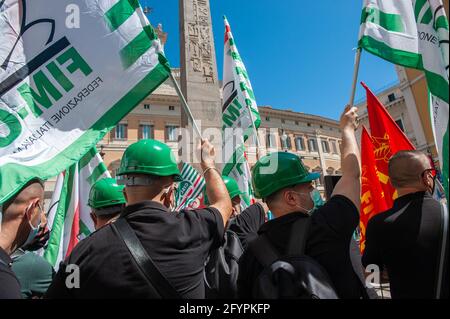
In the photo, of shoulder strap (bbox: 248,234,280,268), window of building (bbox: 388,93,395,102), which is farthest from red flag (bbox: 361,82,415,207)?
window of building (bbox: 388,93,395,102)

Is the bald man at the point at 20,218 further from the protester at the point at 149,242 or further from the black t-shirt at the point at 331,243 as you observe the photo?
the black t-shirt at the point at 331,243

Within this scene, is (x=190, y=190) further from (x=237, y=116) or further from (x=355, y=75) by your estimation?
(x=355, y=75)

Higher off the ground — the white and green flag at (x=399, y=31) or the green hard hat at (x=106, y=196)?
the white and green flag at (x=399, y=31)

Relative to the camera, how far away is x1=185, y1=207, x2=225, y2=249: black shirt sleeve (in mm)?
1440

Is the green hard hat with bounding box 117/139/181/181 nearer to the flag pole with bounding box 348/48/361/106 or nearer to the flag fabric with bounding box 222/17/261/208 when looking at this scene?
the flag pole with bounding box 348/48/361/106

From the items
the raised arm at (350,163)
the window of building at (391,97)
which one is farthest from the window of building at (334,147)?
the raised arm at (350,163)

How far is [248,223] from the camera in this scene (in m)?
2.22

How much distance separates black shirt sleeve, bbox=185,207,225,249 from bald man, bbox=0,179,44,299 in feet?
2.50

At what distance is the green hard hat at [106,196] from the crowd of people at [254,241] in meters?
0.56

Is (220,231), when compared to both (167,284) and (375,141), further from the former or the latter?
(375,141)

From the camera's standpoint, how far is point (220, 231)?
4.97ft

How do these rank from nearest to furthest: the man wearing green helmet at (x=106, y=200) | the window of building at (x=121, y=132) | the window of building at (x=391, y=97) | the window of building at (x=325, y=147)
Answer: the man wearing green helmet at (x=106, y=200) → the window of building at (x=121, y=132) → the window of building at (x=391, y=97) → the window of building at (x=325, y=147)

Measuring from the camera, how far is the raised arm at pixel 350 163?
1.42 metres

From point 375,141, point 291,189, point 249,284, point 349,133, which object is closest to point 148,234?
point 249,284
